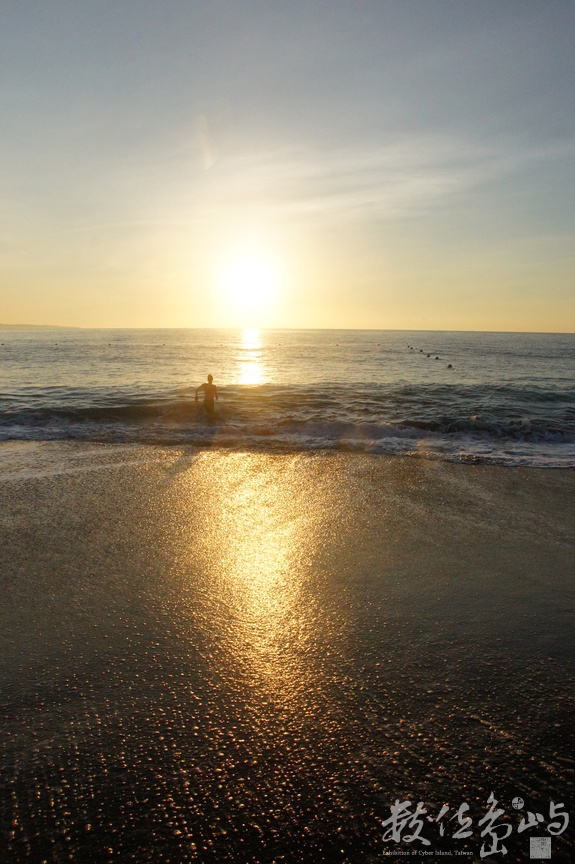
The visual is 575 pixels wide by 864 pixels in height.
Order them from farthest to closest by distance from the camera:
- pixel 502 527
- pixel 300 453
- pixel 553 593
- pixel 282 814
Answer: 1. pixel 300 453
2. pixel 502 527
3. pixel 553 593
4. pixel 282 814

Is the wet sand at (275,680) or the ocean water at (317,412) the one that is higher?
the ocean water at (317,412)

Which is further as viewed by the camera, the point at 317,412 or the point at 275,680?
the point at 317,412

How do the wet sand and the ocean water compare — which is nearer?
the wet sand

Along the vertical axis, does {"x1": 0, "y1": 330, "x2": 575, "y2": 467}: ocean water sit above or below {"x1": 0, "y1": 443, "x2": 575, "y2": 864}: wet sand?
above

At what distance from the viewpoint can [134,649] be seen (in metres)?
4.45

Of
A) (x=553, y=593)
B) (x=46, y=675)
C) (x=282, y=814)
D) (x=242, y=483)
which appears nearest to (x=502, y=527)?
(x=553, y=593)

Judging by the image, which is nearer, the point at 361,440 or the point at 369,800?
the point at 369,800

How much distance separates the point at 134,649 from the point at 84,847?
5.92 ft

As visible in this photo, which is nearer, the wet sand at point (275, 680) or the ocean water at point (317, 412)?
the wet sand at point (275, 680)

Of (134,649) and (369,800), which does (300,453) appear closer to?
(134,649)

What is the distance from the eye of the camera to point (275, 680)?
4.06 meters

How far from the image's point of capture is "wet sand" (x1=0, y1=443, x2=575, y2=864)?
286 cm

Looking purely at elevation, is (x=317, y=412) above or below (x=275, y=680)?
above

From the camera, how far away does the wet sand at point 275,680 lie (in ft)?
9.37
